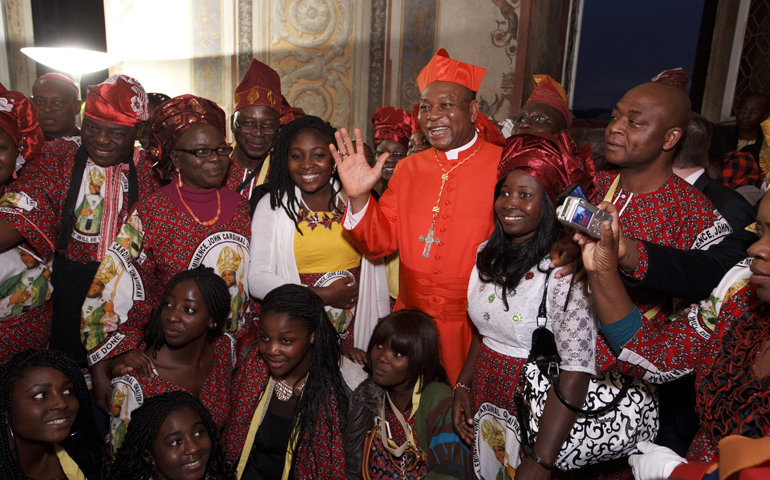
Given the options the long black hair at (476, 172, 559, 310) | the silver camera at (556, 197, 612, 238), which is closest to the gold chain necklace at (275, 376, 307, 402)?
the long black hair at (476, 172, 559, 310)

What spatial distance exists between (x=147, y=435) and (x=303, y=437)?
642mm

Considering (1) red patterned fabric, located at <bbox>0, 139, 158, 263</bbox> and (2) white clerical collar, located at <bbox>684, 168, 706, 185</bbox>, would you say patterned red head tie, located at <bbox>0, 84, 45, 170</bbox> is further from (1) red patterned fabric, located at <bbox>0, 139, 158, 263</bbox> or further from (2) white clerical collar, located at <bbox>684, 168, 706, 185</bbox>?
(2) white clerical collar, located at <bbox>684, 168, 706, 185</bbox>

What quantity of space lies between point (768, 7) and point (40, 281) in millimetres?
6780

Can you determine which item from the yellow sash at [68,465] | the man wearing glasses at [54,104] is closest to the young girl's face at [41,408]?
the yellow sash at [68,465]

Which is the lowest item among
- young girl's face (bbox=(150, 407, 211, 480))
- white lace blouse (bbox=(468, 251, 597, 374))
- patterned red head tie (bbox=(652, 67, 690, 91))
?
young girl's face (bbox=(150, 407, 211, 480))

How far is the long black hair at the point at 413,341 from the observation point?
94.7 inches

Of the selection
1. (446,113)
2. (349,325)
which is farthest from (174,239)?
(446,113)

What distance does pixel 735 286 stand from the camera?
1.53 m

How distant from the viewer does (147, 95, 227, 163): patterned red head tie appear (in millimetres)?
2666

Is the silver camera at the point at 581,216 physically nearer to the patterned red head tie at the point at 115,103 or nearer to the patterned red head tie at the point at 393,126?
the patterned red head tie at the point at 115,103

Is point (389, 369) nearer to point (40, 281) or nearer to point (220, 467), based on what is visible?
point (220, 467)

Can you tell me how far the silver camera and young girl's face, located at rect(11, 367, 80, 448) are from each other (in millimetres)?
1955

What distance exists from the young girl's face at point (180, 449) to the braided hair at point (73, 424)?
1.17ft

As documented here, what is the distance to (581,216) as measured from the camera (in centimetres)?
147
